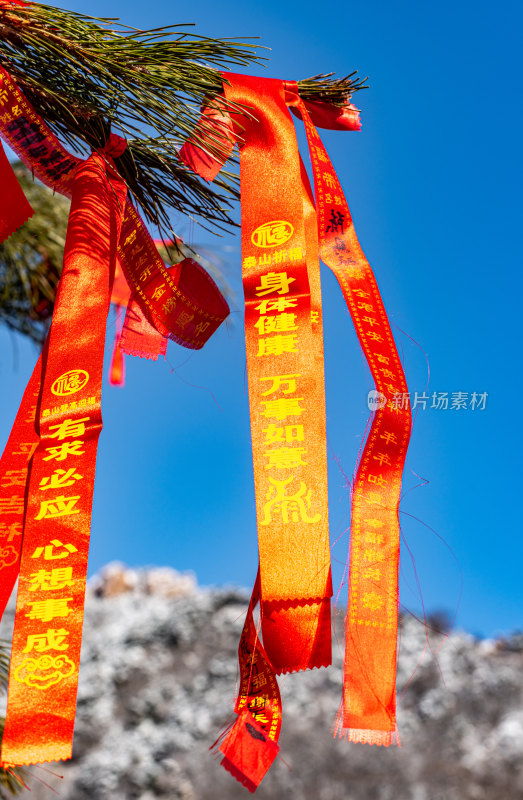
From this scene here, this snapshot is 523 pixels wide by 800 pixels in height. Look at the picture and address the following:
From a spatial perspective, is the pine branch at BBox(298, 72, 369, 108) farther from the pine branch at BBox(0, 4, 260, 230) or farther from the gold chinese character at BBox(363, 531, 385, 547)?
the gold chinese character at BBox(363, 531, 385, 547)

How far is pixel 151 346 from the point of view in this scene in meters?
1.29

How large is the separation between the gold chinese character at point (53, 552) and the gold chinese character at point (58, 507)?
1.3 inches

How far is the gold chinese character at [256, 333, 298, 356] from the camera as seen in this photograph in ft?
3.12

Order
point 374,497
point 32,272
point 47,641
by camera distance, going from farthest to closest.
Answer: point 32,272 → point 374,497 → point 47,641

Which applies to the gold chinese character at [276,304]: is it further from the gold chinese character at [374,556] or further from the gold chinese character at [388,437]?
the gold chinese character at [374,556]

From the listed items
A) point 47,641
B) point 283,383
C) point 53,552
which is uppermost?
point 283,383

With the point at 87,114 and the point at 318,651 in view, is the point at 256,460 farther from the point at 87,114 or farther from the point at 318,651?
the point at 87,114

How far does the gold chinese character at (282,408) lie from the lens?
0.91 meters

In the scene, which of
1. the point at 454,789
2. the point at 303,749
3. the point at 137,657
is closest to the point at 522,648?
the point at 454,789

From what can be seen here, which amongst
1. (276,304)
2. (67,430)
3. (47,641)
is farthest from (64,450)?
(276,304)

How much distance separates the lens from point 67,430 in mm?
936

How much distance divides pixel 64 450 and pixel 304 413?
31cm

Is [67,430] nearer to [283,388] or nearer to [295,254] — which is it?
[283,388]

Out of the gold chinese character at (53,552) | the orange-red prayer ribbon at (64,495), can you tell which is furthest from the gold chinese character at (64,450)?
the gold chinese character at (53,552)
